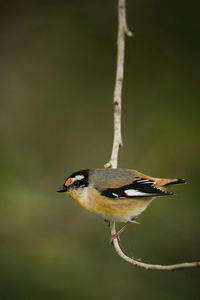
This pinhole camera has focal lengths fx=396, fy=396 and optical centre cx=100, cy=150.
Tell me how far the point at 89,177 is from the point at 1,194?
5.40 ft

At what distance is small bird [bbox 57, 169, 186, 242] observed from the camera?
4.15 meters

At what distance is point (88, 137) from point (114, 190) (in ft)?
13.4

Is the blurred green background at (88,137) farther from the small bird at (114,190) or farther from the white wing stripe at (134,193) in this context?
the white wing stripe at (134,193)

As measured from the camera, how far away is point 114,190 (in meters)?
4.17

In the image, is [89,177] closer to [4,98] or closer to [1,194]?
[1,194]

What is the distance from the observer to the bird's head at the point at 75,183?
429 cm

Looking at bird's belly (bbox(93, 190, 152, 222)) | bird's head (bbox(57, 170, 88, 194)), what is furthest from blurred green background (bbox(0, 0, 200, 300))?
bird's head (bbox(57, 170, 88, 194))

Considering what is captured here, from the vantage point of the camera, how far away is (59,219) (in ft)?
19.3

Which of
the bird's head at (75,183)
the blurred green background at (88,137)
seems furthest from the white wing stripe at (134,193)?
the blurred green background at (88,137)

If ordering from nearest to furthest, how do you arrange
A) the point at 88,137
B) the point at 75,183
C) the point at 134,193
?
1. the point at 134,193
2. the point at 75,183
3. the point at 88,137

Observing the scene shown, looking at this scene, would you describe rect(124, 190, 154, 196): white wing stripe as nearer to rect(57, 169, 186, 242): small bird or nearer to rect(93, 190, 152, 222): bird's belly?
rect(57, 169, 186, 242): small bird

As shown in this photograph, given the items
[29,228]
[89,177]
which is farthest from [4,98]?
[89,177]

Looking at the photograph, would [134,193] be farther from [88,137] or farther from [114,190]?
[88,137]

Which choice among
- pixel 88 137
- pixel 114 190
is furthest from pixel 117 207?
pixel 88 137
